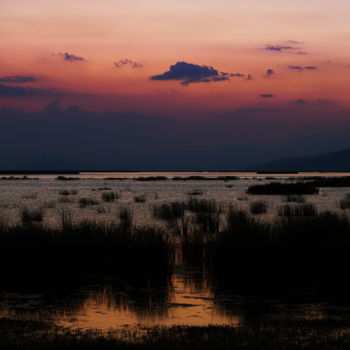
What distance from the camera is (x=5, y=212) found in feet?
124

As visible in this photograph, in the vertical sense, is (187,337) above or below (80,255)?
below

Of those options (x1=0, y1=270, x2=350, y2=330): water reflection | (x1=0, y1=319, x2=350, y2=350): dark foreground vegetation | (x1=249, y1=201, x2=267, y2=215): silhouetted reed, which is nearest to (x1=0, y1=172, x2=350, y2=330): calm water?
(x1=0, y1=270, x2=350, y2=330): water reflection

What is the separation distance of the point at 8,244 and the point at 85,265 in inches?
84.5

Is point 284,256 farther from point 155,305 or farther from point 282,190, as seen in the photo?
point 282,190

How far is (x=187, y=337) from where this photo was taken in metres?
10.3

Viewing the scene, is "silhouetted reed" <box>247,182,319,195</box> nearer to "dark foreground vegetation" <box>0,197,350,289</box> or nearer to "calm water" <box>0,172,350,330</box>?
"dark foreground vegetation" <box>0,197,350,289</box>

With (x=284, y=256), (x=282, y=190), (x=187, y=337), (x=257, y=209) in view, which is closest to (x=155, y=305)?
(x=187, y=337)

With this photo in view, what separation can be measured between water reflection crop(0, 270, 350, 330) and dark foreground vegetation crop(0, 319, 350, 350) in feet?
1.85

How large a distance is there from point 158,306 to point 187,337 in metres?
2.76

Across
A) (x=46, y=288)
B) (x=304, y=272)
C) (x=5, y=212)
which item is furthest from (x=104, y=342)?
(x=5, y=212)

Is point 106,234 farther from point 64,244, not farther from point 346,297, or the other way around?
point 346,297

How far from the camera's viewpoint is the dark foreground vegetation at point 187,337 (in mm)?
9648

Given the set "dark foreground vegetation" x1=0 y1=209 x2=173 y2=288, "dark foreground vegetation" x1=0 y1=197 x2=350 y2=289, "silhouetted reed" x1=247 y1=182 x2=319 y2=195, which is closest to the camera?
"dark foreground vegetation" x1=0 y1=197 x2=350 y2=289

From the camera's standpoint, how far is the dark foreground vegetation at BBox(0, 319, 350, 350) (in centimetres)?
965
